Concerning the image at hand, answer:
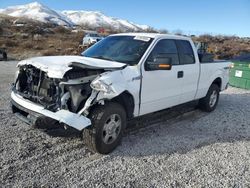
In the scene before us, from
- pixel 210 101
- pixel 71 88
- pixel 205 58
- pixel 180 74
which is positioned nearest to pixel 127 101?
pixel 71 88

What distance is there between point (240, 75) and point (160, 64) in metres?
7.85

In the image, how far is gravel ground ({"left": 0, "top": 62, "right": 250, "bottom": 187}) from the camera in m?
3.57

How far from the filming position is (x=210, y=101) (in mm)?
7113

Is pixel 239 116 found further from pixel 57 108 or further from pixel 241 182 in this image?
pixel 57 108

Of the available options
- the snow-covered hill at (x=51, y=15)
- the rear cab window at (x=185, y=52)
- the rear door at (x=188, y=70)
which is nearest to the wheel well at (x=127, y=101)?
the rear door at (x=188, y=70)

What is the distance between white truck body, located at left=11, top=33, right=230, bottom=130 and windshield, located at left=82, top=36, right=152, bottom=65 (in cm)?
10

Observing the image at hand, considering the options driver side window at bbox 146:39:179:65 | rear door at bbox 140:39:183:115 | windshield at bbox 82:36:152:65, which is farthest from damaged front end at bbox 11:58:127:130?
driver side window at bbox 146:39:179:65

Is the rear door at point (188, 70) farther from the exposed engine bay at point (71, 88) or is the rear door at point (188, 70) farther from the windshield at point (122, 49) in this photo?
the exposed engine bay at point (71, 88)

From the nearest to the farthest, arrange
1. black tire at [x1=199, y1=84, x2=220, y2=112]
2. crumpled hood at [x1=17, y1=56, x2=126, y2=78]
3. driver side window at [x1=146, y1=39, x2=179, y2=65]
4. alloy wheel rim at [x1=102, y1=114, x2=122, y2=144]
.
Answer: crumpled hood at [x1=17, y1=56, x2=126, y2=78], alloy wheel rim at [x1=102, y1=114, x2=122, y2=144], driver side window at [x1=146, y1=39, x2=179, y2=65], black tire at [x1=199, y1=84, x2=220, y2=112]

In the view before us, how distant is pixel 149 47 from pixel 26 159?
270 centimetres

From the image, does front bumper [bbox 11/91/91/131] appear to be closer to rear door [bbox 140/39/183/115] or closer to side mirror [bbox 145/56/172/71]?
rear door [bbox 140/39/183/115]

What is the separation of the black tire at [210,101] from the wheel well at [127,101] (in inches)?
116

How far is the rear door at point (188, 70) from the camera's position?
18.8ft

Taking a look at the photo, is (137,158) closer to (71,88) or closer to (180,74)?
(71,88)
